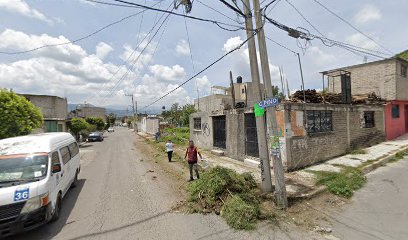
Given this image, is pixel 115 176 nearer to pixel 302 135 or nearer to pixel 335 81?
pixel 302 135

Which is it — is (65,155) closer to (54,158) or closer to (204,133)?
(54,158)

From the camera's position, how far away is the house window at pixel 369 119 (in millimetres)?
14028

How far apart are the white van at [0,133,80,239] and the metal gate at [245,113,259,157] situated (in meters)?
7.88

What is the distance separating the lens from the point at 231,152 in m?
12.7

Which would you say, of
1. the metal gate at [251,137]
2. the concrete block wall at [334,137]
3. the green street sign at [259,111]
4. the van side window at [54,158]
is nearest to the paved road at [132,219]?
the van side window at [54,158]

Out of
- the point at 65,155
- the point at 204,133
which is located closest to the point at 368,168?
the point at 204,133

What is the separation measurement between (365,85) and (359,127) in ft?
21.9

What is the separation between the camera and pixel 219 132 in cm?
1414

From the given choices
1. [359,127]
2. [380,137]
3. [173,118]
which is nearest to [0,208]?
[359,127]

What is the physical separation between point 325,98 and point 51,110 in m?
27.5

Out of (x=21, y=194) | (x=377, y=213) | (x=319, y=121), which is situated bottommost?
(x=377, y=213)

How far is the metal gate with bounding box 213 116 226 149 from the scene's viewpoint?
44.7 ft

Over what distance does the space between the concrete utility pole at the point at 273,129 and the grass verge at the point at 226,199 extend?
67 centimetres

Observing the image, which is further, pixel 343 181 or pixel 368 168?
pixel 368 168
